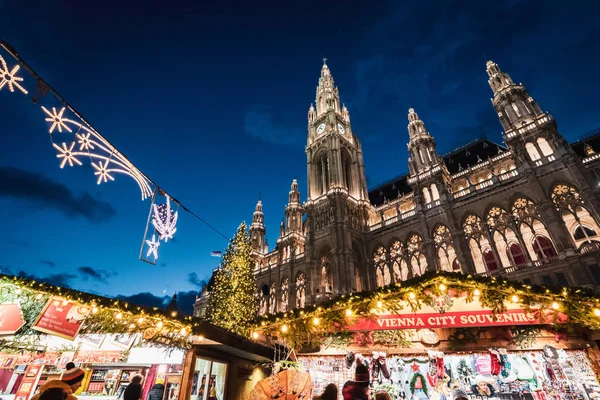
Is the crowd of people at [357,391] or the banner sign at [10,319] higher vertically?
the banner sign at [10,319]

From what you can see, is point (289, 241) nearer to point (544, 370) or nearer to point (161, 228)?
point (161, 228)

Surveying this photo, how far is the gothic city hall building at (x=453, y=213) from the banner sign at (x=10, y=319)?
77.0ft

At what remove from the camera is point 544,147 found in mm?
22203

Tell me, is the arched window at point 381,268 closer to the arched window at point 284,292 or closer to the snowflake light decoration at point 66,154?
the arched window at point 284,292

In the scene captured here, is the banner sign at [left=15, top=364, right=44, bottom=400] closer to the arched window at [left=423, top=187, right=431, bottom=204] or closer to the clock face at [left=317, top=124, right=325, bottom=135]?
the arched window at [left=423, top=187, right=431, bottom=204]

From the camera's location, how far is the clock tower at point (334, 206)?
28141 millimetres

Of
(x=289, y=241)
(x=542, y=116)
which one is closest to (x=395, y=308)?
(x=542, y=116)

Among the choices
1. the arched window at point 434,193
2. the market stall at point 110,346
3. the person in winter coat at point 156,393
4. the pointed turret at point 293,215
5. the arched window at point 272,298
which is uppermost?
the pointed turret at point 293,215

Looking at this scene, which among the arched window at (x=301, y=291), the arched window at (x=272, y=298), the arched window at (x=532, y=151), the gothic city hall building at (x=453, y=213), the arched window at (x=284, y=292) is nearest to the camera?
the gothic city hall building at (x=453, y=213)

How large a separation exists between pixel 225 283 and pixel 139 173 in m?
13.7

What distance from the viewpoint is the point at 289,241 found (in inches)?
1523

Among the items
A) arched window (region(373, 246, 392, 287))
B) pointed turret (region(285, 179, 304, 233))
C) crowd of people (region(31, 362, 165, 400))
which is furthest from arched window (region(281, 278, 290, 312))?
crowd of people (region(31, 362, 165, 400))

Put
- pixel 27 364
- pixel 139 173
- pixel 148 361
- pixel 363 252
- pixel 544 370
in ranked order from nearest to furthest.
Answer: pixel 544 370 → pixel 139 173 → pixel 148 361 → pixel 27 364 → pixel 363 252

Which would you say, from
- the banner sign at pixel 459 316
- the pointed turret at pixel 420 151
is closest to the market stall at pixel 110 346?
the banner sign at pixel 459 316
